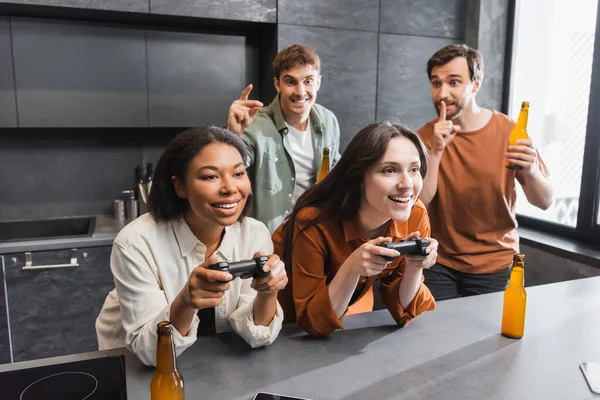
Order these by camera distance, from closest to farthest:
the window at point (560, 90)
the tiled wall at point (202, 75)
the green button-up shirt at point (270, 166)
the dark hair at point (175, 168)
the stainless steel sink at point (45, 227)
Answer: the dark hair at point (175, 168)
the green button-up shirt at point (270, 166)
the tiled wall at point (202, 75)
the window at point (560, 90)
the stainless steel sink at point (45, 227)

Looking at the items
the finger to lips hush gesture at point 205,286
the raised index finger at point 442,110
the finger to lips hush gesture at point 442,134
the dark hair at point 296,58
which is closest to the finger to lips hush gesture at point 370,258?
the finger to lips hush gesture at point 205,286

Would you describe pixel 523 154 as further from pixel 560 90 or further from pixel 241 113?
pixel 560 90

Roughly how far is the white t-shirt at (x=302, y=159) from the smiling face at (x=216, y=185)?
1.00 m

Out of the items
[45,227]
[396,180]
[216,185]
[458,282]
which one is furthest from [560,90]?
[45,227]

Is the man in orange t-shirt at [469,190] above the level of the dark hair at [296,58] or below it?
below

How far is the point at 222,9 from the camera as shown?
2.67 metres

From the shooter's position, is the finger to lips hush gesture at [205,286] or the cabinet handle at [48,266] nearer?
the finger to lips hush gesture at [205,286]

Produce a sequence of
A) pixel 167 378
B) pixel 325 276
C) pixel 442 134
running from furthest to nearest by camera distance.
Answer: pixel 442 134, pixel 325 276, pixel 167 378

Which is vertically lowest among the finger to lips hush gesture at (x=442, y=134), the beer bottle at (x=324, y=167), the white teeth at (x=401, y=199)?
the beer bottle at (x=324, y=167)

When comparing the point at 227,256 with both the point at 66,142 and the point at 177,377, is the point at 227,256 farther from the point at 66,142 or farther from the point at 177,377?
the point at 66,142

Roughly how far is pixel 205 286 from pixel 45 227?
7.88 ft

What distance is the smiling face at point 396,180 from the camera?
1.39 m

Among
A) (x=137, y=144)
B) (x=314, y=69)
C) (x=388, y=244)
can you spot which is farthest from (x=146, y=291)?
(x=137, y=144)

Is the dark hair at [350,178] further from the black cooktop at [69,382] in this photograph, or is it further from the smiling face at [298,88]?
the smiling face at [298,88]
